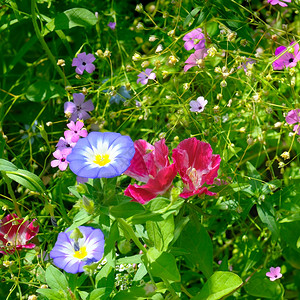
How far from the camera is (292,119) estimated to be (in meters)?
1.16

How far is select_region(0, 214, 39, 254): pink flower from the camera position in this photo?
119cm

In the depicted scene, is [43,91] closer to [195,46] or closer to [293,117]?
[195,46]

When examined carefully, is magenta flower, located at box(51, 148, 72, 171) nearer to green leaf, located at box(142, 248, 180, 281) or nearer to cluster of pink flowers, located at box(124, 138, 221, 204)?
cluster of pink flowers, located at box(124, 138, 221, 204)

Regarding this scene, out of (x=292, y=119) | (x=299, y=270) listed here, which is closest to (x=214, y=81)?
(x=292, y=119)

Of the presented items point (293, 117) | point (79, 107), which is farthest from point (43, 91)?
point (293, 117)

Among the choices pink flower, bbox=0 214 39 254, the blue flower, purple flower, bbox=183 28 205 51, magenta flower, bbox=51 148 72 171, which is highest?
purple flower, bbox=183 28 205 51

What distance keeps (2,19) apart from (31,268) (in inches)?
29.1

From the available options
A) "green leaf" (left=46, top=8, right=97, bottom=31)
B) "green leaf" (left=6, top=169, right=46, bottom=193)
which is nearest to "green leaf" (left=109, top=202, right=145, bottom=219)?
"green leaf" (left=6, top=169, right=46, bottom=193)

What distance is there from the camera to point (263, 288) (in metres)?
1.18

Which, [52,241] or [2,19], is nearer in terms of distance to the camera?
[52,241]

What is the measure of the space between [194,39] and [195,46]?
0.8 inches

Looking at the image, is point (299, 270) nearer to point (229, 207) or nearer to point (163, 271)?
point (229, 207)

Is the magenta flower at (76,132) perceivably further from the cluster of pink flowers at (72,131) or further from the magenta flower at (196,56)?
the magenta flower at (196,56)

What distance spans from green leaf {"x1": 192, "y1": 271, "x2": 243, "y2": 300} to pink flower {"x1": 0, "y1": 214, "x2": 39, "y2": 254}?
45cm
